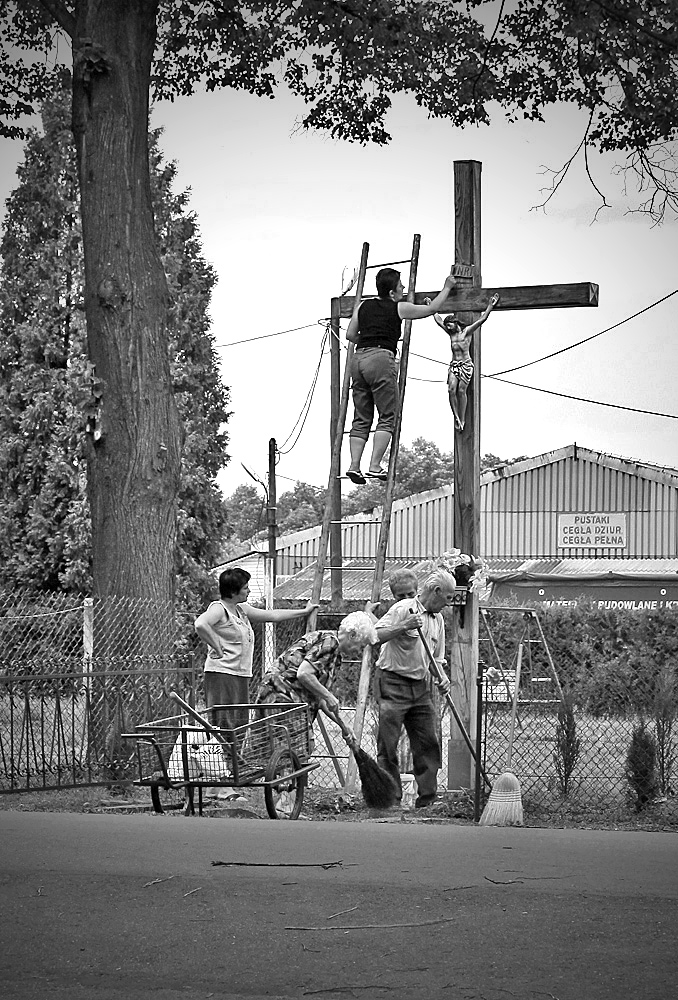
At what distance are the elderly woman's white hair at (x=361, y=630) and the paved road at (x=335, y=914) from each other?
2.29m

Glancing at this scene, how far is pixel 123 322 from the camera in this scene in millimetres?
13141

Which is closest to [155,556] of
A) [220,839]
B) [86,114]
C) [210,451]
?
[86,114]

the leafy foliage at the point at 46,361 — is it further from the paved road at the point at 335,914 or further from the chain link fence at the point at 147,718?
the paved road at the point at 335,914

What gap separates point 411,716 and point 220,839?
319 centimetres

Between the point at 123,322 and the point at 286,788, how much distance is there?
5474 millimetres

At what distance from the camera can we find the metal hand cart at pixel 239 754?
29.8 feet

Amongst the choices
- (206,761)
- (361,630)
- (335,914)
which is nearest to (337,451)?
(361,630)

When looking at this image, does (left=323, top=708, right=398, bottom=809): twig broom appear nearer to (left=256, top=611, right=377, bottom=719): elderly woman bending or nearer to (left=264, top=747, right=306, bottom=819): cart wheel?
(left=256, top=611, right=377, bottom=719): elderly woman bending

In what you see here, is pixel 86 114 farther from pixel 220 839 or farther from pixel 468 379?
pixel 220 839

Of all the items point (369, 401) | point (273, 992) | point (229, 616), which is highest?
point (369, 401)

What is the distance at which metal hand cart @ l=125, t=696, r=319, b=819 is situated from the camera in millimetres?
9070

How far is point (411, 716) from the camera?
34.6ft

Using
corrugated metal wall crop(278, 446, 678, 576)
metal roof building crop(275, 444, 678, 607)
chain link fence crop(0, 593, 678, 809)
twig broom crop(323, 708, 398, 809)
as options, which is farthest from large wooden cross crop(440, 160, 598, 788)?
corrugated metal wall crop(278, 446, 678, 576)

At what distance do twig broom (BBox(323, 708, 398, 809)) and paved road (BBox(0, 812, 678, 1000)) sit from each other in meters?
1.97
